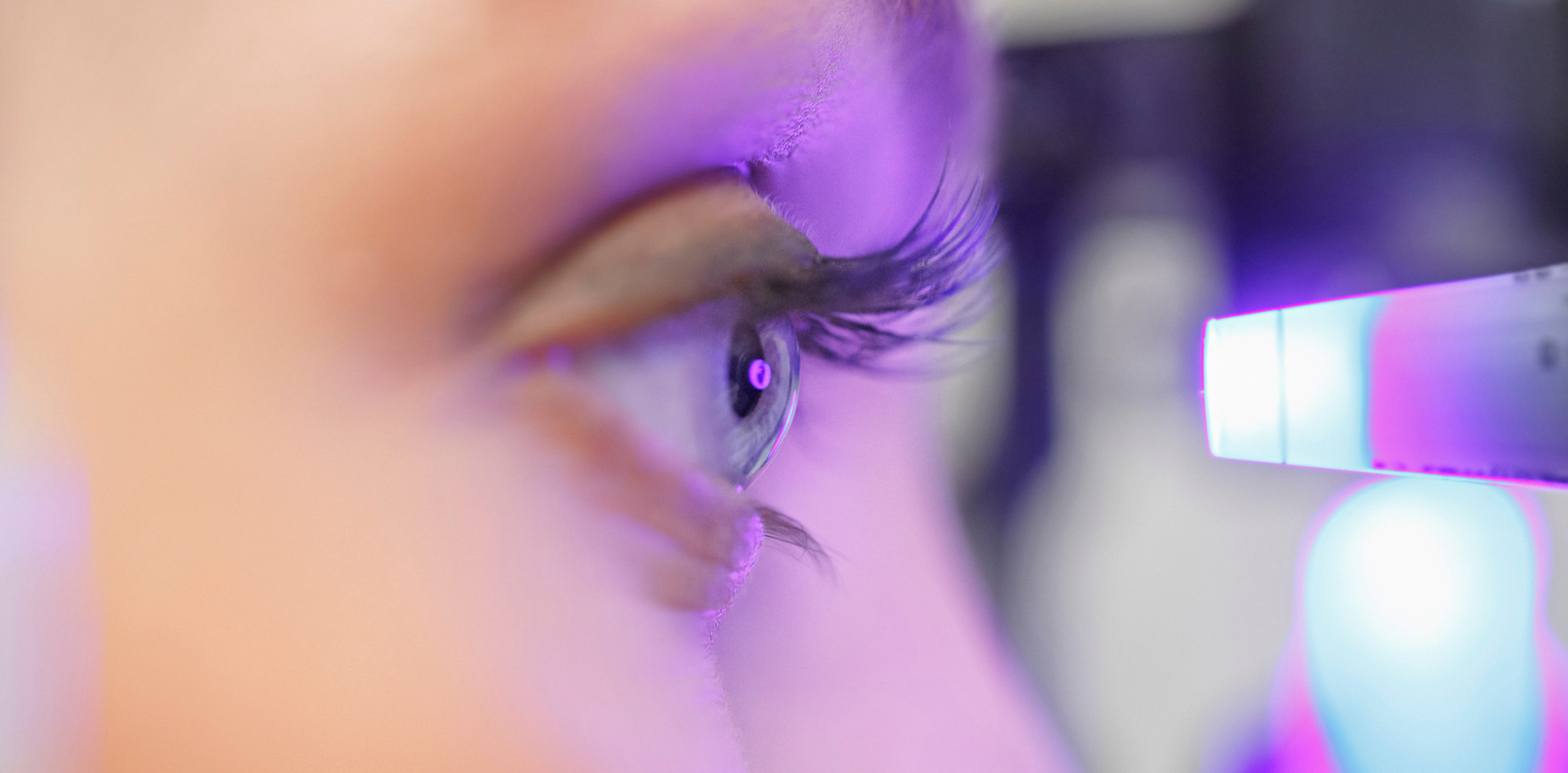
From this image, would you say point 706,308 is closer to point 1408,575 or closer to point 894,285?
point 894,285

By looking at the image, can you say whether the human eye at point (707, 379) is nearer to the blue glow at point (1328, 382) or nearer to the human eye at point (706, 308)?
the human eye at point (706, 308)

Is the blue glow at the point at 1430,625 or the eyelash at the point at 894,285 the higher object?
the eyelash at the point at 894,285

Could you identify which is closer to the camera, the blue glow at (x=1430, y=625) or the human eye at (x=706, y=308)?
the human eye at (x=706, y=308)

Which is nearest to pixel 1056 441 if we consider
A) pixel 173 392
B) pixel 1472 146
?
pixel 1472 146

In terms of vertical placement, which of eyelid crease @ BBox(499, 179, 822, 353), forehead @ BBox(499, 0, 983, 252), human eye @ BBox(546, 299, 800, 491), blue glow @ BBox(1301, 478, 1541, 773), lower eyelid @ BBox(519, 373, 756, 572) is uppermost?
forehead @ BBox(499, 0, 983, 252)

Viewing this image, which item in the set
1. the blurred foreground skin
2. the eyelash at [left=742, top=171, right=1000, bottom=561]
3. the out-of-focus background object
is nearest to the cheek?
the blurred foreground skin

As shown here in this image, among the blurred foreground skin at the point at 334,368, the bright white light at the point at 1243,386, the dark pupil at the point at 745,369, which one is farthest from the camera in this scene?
the bright white light at the point at 1243,386

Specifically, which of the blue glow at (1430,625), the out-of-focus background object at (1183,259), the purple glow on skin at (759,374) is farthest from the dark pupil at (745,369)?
the blue glow at (1430,625)

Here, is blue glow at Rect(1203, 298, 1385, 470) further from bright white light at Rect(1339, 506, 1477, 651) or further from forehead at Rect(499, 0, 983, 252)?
forehead at Rect(499, 0, 983, 252)
